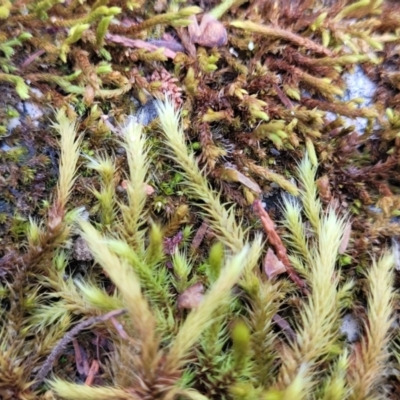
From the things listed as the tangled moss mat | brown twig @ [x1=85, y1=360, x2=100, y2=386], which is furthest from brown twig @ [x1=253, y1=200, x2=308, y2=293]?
brown twig @ [x1=85, y1=360, x2=100, y2=386]

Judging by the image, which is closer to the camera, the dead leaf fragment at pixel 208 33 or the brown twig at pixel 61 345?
the brown twig at pixel 61 345

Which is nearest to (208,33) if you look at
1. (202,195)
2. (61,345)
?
(202,195)

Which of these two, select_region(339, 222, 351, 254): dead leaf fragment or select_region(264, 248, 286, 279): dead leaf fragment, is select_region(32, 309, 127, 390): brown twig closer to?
select_region(264, 248, 286, 279): dead leaf fragment

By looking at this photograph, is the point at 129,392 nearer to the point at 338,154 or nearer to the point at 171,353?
the point at 171,353

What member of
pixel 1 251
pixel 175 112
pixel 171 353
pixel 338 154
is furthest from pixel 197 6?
pixel 171 353

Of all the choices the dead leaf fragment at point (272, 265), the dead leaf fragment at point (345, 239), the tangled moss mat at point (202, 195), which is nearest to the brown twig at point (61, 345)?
the tangled moss mat at point (202, 195)

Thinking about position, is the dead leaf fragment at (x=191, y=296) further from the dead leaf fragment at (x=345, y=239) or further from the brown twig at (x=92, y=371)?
the dead leaf fragment at (x=345, y=239)
